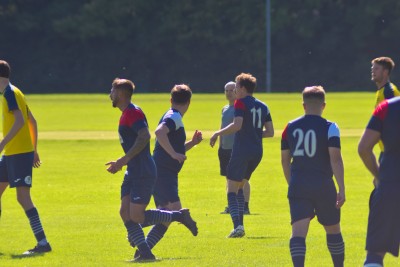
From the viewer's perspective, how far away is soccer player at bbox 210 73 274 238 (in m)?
12.6

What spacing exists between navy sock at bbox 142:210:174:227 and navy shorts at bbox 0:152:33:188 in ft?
4.44

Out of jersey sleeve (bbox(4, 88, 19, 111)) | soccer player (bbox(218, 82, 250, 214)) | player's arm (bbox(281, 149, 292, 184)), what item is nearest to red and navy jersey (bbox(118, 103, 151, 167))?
jersey sleeve (bbox(4, 88, 19, 111))

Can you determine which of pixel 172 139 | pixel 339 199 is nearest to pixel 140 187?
pixel 172 139

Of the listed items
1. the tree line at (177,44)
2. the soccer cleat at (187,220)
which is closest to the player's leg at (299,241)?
the soccer cleat at (187,220)

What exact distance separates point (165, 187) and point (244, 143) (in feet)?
7.05

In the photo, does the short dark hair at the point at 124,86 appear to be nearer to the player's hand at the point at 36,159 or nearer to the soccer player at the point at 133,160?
the soccer player at the point at 133,160

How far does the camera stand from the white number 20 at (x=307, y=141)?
28.5 feet

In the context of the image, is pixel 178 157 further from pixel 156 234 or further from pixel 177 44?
pixel 177 44

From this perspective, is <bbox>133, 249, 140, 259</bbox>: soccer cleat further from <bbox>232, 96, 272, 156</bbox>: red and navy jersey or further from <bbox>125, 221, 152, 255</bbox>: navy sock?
<bbox>232, 96, 272, 156</bbox>: red and navy jersey

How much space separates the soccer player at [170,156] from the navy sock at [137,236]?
0.37 metres

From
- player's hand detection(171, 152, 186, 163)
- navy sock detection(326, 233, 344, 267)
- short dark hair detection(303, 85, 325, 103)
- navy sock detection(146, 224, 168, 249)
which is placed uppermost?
short dark hair detection(303, 85, 325, 103)

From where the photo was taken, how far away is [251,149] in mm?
12891

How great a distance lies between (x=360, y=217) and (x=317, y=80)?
6544 cm

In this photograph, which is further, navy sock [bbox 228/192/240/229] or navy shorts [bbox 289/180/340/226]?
navy sock [bbox 228/192/240/229]
